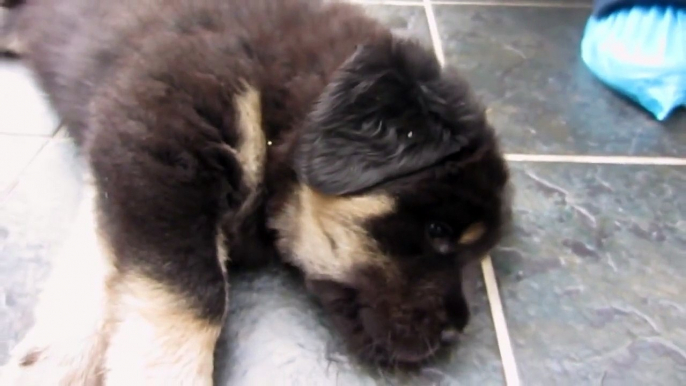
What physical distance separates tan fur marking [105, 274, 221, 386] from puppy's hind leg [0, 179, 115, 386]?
0.07 m

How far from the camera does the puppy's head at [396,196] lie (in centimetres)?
136

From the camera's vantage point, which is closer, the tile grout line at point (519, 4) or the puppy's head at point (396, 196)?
the puppy's head at point (396, 196)

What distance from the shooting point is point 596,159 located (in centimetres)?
216

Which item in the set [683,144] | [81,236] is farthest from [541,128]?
[81,236]

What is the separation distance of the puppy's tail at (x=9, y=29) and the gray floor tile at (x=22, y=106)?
0.21 feet

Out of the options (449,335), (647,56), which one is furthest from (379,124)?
(647,56)

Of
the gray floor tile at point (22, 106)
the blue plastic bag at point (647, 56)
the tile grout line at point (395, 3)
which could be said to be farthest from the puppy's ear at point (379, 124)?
the tile grout line at point (395, 3)

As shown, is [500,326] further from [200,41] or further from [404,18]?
[404,18]

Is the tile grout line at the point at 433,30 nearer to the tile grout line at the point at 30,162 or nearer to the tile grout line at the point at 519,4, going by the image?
the tile grout line at the point at 519,4

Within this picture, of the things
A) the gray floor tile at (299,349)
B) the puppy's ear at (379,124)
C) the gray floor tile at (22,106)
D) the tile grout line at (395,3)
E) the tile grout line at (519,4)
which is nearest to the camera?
the puppy's ear at (379,124)

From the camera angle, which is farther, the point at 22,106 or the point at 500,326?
the point at 22,106

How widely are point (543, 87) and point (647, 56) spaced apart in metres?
0.36

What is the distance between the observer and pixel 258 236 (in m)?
1.65

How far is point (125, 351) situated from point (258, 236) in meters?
0.41
